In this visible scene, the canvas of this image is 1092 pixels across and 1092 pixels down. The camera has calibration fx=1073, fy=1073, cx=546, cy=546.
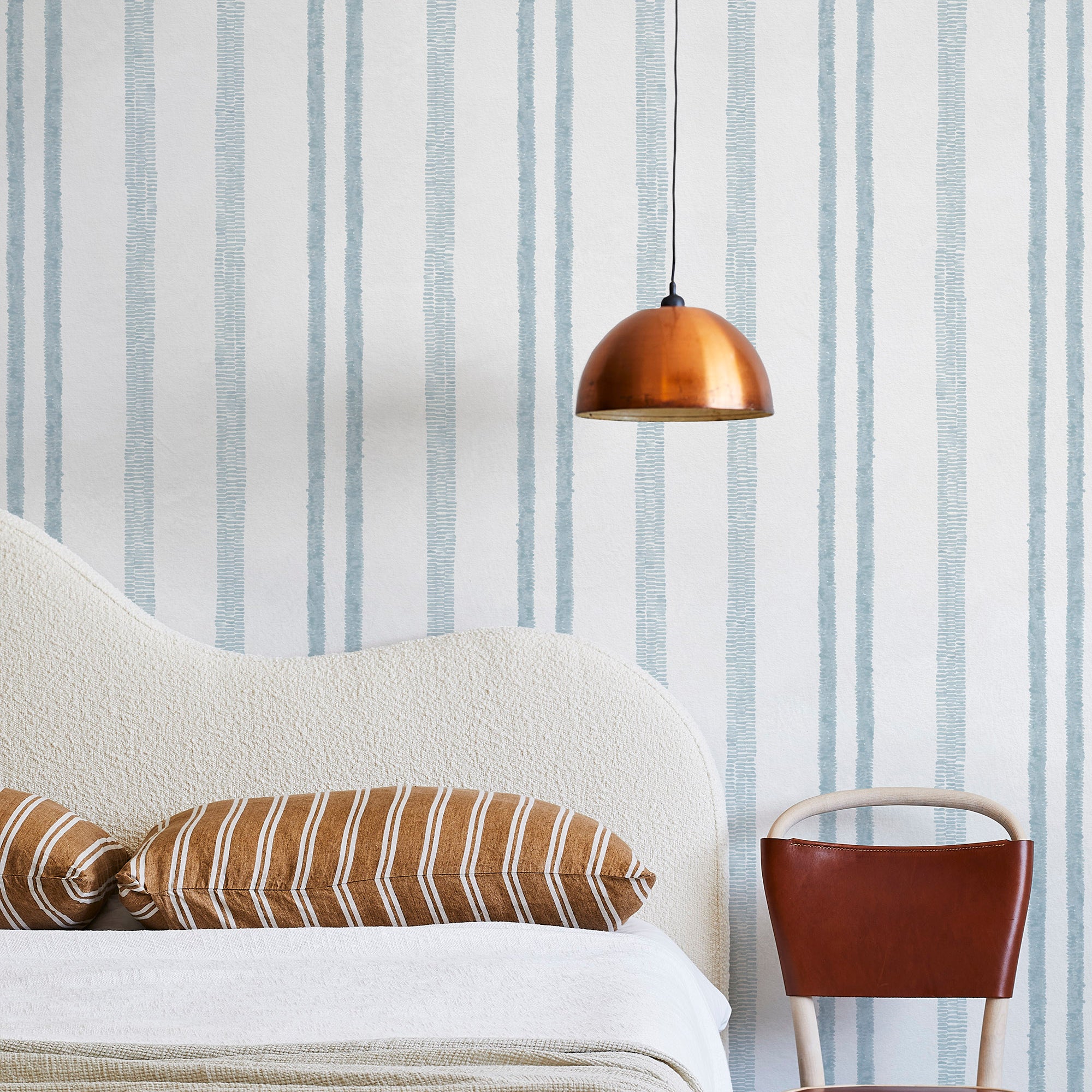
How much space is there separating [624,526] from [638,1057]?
42.5 inches

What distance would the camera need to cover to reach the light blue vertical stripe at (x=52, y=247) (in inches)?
82.7

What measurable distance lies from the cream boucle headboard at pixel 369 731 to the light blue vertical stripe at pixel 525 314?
0.15m

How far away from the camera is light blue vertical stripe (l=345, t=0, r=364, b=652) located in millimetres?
2066

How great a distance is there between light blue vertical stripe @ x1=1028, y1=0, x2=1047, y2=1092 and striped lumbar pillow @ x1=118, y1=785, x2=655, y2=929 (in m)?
0.85

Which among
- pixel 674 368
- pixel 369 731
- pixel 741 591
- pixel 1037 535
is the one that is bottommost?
pixel 369 731

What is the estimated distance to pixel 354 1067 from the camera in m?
1.08

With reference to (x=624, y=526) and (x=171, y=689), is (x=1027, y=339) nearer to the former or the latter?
(x=624, y=526)

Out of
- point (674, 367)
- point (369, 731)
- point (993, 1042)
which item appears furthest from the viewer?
point (369, 731)

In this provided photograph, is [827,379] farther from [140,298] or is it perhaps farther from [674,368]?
[140,298]

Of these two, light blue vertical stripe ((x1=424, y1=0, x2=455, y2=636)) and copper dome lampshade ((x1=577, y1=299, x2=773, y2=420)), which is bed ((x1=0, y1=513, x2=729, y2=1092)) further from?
copper dome lampshade ((x1=577, y1=299, x2=773, y2=420))

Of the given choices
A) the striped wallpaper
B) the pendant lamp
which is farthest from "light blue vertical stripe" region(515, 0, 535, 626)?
the pendant lamp

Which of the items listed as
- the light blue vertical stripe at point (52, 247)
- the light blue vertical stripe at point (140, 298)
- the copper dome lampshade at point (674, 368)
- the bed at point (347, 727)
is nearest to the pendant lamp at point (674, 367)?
the copper dome lampshade at point (674, 368)

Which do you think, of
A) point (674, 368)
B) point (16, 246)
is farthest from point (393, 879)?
point (16, 246)

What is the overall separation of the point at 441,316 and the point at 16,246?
33.8 inches
